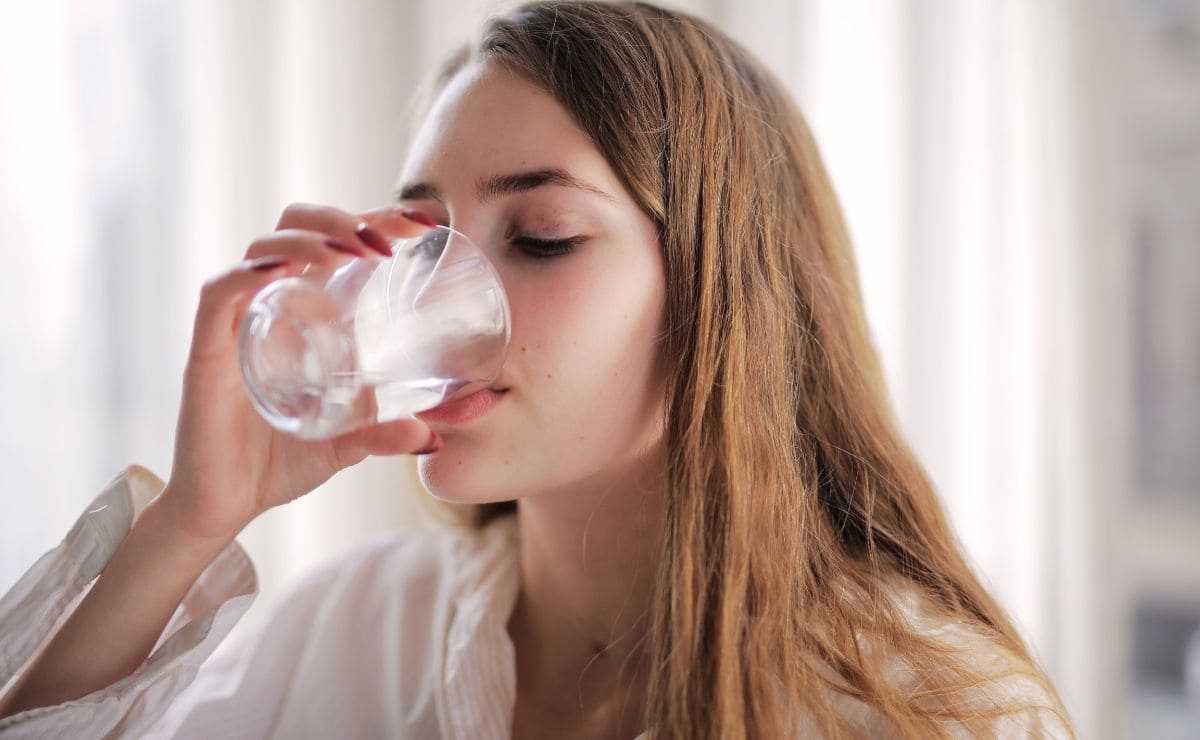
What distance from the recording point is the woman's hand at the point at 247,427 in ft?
2.47

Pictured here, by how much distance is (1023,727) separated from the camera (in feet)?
2.80

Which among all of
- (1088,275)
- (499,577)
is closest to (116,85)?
(499,577)

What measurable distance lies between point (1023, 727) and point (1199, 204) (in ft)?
3.87

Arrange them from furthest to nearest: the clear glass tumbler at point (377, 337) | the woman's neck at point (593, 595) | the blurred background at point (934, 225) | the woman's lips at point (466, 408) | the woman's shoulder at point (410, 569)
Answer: the blurred background at point (934, 225), the woman's shoulder at point (410, 569), the woman's neck at point (593, 595), the woman's lips at point (466, 408), the clear glass tumbler at point (377, 337)

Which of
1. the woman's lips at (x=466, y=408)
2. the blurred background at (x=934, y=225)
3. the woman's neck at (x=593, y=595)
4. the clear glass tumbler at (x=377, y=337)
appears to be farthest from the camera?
the blurred background at (x=934, y=225)

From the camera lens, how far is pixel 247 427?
0.89 meters

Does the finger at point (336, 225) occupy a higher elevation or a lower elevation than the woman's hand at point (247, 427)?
higher

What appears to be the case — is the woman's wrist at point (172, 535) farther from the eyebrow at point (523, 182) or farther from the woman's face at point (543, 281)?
the eyebrow at point (523, 182)

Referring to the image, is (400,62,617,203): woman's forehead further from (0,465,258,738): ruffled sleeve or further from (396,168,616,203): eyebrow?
(0,465,258,738): ruffled sleeve

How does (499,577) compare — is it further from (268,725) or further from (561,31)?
A: (561,31)

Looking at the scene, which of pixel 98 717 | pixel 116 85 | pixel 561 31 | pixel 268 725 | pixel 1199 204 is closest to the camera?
pixel 98 717

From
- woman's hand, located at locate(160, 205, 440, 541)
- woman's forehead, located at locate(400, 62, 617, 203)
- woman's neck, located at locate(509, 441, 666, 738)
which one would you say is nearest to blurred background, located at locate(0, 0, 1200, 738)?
woman's neck, located at locate(509, 441, 666, 738)

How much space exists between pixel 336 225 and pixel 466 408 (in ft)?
0.62

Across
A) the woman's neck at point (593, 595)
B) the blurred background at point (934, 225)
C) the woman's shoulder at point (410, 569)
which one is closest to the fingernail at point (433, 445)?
the woman's neck at point (593, 595)
